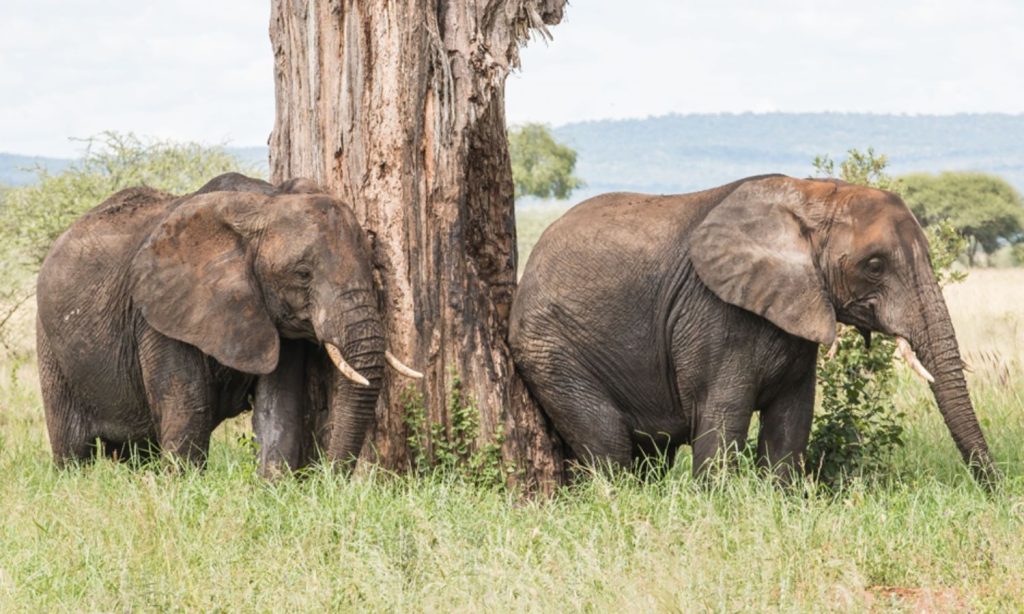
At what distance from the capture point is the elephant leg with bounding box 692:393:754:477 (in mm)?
6961

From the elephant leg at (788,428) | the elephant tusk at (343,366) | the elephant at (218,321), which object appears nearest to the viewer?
the elephant tusk at (343,366)

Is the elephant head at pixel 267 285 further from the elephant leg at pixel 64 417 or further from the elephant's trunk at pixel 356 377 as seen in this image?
the elephant leg at pixel 64 417

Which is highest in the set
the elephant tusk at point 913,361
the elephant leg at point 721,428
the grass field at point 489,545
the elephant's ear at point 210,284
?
the elephant's ear at point 210,284

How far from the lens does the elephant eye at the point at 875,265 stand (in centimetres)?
688

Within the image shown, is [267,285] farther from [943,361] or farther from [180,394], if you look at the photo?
[943,361]

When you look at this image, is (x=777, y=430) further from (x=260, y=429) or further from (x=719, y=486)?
(x=260, y=429)

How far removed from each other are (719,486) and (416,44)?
237cm

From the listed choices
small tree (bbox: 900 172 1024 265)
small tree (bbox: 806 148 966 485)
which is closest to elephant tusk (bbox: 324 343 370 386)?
small tree (bbox: 806 148 966 485)

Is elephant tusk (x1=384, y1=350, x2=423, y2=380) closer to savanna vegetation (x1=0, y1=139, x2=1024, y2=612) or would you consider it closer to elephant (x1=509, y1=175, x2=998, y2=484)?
savanna vegetation (x1=0, y1=139, x2=1024, y2=612)

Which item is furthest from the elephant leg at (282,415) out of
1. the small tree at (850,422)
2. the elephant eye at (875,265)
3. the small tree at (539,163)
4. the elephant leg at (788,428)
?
the small tree at (539,163)

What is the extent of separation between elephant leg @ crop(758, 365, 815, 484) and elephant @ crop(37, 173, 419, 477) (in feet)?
5.58

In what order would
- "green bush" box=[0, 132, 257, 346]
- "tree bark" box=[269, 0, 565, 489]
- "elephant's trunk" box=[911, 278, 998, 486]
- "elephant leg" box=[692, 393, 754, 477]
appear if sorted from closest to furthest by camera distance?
"elephant's trunk" box=[911, 278, 998, 486] → "elephant leg" box=[692, 393, 754, 477] → "tree bark" box=[269, 0, 565, 489] → "green bush" box=[0, 132, 257, 346]

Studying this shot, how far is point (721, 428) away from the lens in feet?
22.9

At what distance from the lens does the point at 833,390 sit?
793cm
